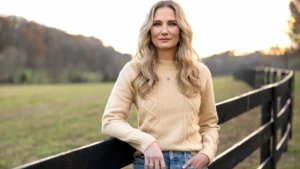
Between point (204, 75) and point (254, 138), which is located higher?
point (204, 75)

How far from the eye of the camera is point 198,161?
2.98 meters

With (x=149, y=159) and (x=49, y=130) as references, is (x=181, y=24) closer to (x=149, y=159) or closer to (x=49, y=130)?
(x=149, y=159)

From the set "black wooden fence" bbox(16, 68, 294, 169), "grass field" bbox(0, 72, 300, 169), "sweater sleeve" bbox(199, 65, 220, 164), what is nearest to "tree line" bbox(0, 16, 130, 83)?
"grass field" bbox(0, 72, 300, 169)

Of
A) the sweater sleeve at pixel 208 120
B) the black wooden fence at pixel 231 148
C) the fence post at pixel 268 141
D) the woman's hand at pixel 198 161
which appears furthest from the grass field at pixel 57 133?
the woman's hand at pixel 198 161

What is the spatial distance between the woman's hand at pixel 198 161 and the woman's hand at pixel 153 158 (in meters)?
0.20

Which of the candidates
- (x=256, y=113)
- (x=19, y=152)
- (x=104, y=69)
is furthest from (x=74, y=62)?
(x=19, y=152)

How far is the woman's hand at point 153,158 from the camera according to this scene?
2758 millimetres

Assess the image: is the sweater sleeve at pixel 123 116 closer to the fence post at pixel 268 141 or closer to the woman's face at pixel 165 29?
the woman's face at pixel 165 29

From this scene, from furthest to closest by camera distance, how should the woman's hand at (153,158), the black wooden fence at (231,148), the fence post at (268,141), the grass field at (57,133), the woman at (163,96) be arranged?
the grass field at (57,133) → the fence post at (268,141) → the woman at (163,96) → the woman's hand at (153,158) → the black wooden fence at (231,148)

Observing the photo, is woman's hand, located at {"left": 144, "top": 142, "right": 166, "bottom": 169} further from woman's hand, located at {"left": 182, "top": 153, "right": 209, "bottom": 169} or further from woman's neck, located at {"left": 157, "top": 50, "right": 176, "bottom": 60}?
woman's neck, located at {"left": 157, "top": 50, "right": 176, "bottom": 60}

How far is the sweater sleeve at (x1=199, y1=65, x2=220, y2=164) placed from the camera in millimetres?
3090

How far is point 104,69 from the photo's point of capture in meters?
49.7

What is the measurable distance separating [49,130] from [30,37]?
41.7m

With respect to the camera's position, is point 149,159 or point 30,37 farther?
point 30,37
